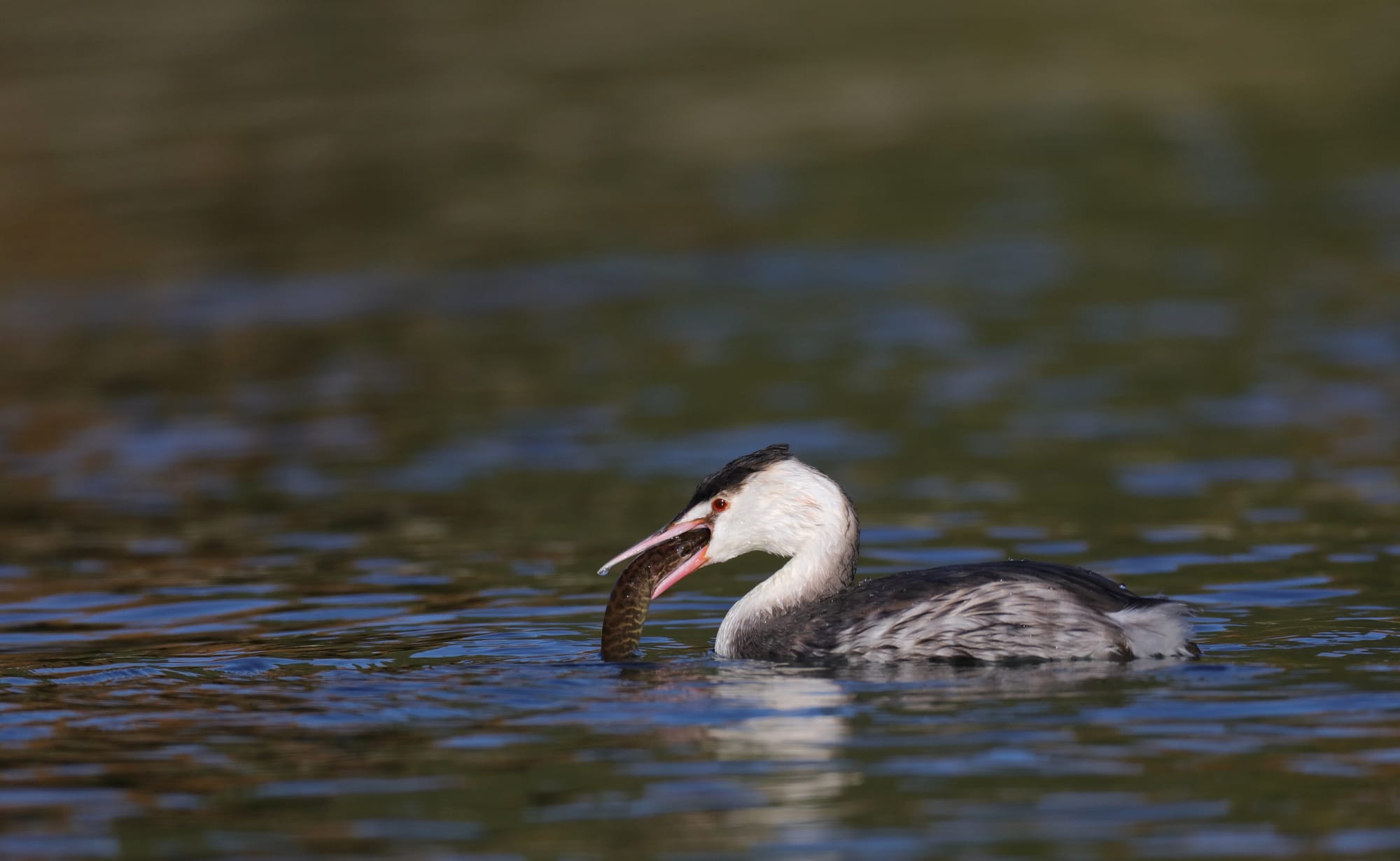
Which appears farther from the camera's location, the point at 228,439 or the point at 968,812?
the point at 228,439

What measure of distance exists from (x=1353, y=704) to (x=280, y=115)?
1140 inches

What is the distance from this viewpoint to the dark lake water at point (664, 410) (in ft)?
26.6

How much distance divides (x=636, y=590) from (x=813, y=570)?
33.3 inches

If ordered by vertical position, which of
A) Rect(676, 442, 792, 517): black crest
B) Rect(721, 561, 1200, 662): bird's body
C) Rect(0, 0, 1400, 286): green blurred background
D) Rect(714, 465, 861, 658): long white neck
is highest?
Rect(0, 0, 1400, 286): green blurred background

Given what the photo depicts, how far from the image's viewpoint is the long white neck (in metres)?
10.7

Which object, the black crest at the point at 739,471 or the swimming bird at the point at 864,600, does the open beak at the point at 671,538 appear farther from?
the black crest at the point at 739,471

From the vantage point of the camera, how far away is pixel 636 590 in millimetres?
10594

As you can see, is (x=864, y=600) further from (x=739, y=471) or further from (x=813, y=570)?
(x=739, y=471)

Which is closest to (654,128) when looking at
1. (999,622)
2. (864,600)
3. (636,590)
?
(636,590)

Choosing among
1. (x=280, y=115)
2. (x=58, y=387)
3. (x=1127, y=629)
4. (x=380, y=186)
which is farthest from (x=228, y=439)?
(x=280, y=115)

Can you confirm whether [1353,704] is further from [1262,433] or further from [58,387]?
[58,387]

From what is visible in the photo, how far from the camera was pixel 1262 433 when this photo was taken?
17016mm

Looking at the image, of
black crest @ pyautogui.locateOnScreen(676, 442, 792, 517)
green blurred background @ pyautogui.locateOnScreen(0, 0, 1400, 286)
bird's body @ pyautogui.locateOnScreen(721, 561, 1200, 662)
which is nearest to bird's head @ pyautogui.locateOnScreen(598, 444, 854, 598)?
black crest @ pyautogui.locateOnScreen(676, 442, 792, 517)

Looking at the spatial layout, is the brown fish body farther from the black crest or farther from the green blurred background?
the green blurred background
